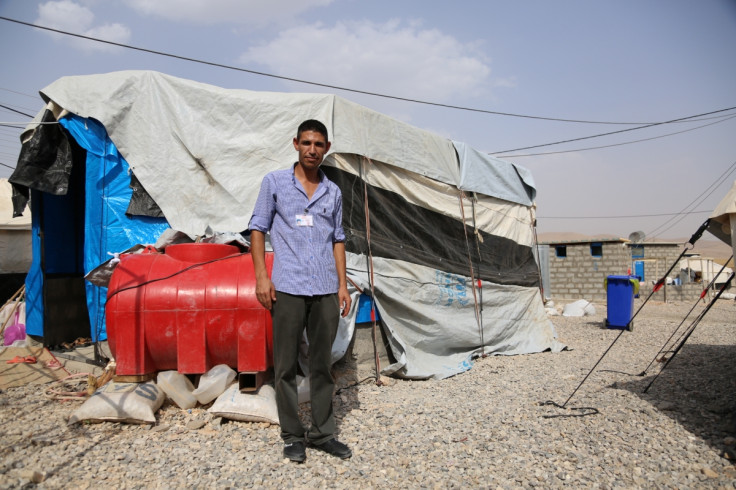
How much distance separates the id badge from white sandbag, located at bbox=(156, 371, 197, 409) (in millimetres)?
1798

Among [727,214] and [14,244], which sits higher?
[727,214]

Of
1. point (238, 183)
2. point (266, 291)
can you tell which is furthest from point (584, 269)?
point (266, 291)

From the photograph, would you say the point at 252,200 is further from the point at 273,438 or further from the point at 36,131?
the point at 273,438

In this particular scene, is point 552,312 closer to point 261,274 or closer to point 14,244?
point 261,274

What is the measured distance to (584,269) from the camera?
61.0 feet

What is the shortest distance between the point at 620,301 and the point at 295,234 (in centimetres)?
978

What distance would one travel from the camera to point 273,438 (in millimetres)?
3383

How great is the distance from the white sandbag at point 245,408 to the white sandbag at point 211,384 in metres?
0.13

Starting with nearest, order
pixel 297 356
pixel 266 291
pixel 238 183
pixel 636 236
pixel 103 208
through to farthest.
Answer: pixel 266 291 → pixel 297 356 → pixel 103 208 → pixel 238 183 → pixel 636 236

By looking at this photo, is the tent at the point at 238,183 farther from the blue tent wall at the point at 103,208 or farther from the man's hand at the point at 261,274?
the man's hand at the point at 261,274

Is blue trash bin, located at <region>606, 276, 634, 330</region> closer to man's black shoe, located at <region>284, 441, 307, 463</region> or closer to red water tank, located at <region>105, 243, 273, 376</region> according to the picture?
red water tank, located at <region>105, 243, 273, 376</region>

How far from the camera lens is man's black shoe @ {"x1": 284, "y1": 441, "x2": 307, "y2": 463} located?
2.97m

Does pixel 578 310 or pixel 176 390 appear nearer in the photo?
pixel 176 390

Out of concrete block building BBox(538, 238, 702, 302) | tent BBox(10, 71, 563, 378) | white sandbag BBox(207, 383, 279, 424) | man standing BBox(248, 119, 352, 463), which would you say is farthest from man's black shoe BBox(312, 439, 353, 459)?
concrete block building BBox(538, 238, 702, 302)
